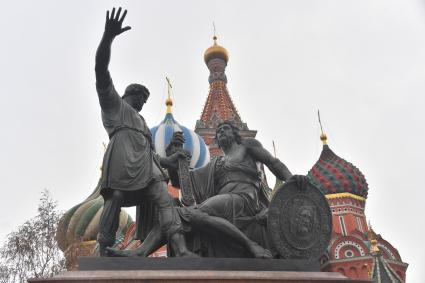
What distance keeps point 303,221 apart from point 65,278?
8.39 feet

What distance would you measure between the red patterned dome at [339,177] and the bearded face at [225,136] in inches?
975

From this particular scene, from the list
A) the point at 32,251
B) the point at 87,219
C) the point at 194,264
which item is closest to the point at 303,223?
the point at 194,264

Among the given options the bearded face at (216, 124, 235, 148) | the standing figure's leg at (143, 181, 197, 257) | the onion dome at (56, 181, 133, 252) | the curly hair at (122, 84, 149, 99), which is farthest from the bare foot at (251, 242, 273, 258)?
the onion dome at (56, 181, 133, 252)

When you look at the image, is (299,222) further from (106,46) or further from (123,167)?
(106,46)

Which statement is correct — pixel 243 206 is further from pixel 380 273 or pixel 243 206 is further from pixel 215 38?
pixel 215 38

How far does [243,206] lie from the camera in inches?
213

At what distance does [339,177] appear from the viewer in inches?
1197

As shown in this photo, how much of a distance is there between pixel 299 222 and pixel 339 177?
26.2m

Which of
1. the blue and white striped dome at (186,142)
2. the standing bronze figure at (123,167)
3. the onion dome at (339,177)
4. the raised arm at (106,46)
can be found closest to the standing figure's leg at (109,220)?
the standing bronze figure at (123,167)

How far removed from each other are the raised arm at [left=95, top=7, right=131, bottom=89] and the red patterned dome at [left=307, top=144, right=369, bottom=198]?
26.1 meters

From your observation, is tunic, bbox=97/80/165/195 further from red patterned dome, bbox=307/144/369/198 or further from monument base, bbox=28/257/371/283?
red patterned dome, bbox=307/144/369/198

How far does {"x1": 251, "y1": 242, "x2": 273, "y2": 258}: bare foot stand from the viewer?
4.96 metres

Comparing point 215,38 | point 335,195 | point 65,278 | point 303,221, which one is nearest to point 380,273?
point 335,195

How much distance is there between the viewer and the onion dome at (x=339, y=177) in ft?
99.1
